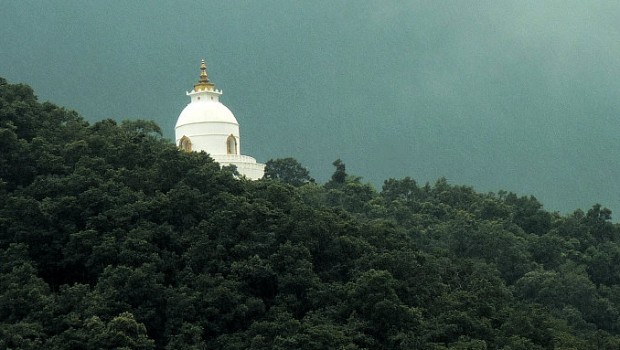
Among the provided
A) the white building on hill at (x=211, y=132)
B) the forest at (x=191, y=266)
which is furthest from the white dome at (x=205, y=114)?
the forest at (x=191, y=266)

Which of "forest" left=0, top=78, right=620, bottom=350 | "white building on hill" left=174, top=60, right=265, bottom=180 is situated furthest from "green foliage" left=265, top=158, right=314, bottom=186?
"forest" left=0, top=78, right=620, bottom=350

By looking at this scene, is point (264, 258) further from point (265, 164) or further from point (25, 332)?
point (265, 164)

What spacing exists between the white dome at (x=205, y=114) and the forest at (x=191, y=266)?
36.4 ft

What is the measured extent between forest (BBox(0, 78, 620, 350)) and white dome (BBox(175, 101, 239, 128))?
36.4ft

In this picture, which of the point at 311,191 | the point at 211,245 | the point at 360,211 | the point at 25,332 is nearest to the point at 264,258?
the point at 211,245

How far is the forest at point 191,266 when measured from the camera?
4225 cm

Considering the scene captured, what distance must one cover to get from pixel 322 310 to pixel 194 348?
14.0 ft

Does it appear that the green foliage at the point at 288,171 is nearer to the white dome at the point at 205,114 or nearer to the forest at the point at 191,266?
the white dome at the point at 205,114

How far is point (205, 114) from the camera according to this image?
212ft

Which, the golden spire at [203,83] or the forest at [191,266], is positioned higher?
the golden spire at [203,83]

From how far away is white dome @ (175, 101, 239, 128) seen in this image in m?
64.4

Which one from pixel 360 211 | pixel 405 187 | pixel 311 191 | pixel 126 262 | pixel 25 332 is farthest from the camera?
pixel 405 187

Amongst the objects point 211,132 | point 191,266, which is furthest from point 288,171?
point 191,266

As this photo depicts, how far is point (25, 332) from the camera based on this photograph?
134ft
